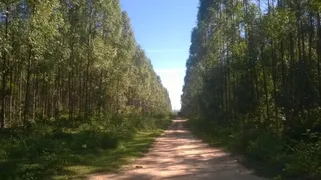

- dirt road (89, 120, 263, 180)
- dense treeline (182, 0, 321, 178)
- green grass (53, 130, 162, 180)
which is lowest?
dirt road (89, 120, 263, 180)

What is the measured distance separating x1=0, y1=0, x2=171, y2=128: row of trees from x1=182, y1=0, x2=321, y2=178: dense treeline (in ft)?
37.2

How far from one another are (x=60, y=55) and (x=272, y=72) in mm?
15794

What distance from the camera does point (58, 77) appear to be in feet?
112

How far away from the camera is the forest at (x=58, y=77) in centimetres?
1653

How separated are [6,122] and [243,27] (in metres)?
21.3

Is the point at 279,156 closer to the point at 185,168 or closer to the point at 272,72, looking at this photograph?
the point at 185,168

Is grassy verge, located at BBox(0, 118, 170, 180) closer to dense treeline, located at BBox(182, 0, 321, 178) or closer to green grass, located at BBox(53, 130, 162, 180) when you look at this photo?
green grass, located at BBox(53, 130, 162, 180)

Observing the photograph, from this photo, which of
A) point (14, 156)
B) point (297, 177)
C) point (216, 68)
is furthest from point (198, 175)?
point (216, 68)

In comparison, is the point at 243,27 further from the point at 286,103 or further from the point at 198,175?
the point at 198,175

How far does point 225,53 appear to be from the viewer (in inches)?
1421

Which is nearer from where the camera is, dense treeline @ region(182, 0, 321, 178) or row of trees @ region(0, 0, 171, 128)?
dense treeline @ region(182, 0, 321, 178)

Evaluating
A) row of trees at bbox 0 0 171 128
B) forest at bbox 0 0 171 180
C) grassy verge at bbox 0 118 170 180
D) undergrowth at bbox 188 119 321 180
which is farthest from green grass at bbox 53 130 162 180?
row of trees at bbox 0 0 171 128

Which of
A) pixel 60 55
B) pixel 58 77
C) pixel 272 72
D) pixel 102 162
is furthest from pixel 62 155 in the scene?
pixel 58 77

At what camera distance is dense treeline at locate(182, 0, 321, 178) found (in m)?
18.7
